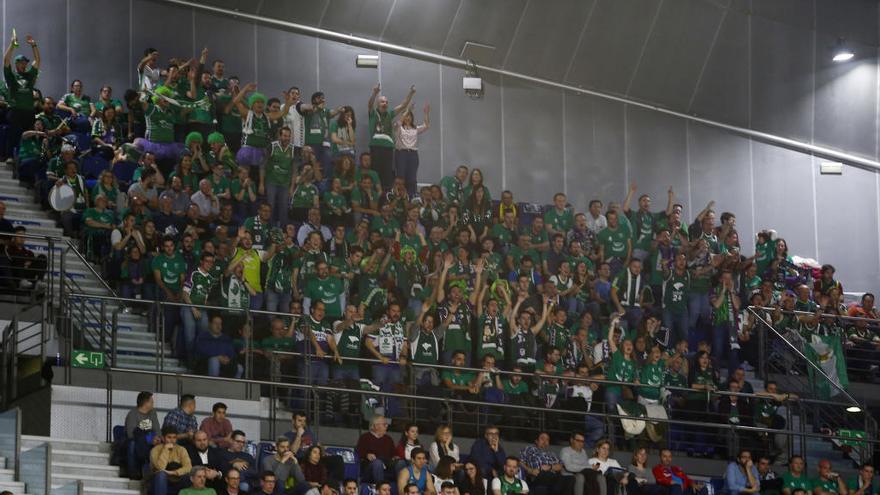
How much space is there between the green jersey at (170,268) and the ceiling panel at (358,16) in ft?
24.0

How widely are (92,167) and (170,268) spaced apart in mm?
2787

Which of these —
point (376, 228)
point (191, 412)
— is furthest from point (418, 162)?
point (191, 412)

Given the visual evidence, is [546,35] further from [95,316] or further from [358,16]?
[95,316]

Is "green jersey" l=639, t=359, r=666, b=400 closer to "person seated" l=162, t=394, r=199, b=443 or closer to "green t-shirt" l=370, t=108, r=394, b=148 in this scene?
"green t-shirt" l=370, t=108, r=394, b=148

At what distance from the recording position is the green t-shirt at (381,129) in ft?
74.3

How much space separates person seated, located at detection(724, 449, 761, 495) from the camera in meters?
17.6

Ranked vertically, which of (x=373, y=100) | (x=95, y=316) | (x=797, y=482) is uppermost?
(x=373, y=100)

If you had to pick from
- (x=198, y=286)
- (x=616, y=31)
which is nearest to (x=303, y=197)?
(x=198, y=286)

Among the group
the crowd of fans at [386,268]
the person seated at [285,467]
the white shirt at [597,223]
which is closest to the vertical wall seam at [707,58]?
the crowd of fans at [386,268]

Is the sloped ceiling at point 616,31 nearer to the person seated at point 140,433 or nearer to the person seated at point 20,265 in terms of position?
the person seated at point 20,265

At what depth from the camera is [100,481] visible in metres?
14.9

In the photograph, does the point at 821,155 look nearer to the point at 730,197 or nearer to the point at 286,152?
the point at 730,197

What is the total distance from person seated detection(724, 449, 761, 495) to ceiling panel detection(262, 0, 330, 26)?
10204mm

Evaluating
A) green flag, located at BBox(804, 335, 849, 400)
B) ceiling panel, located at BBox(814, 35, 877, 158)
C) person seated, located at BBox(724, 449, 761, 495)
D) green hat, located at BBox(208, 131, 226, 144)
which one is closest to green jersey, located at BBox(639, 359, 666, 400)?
person seated, located at BBox(724, 449, 761, 495)
